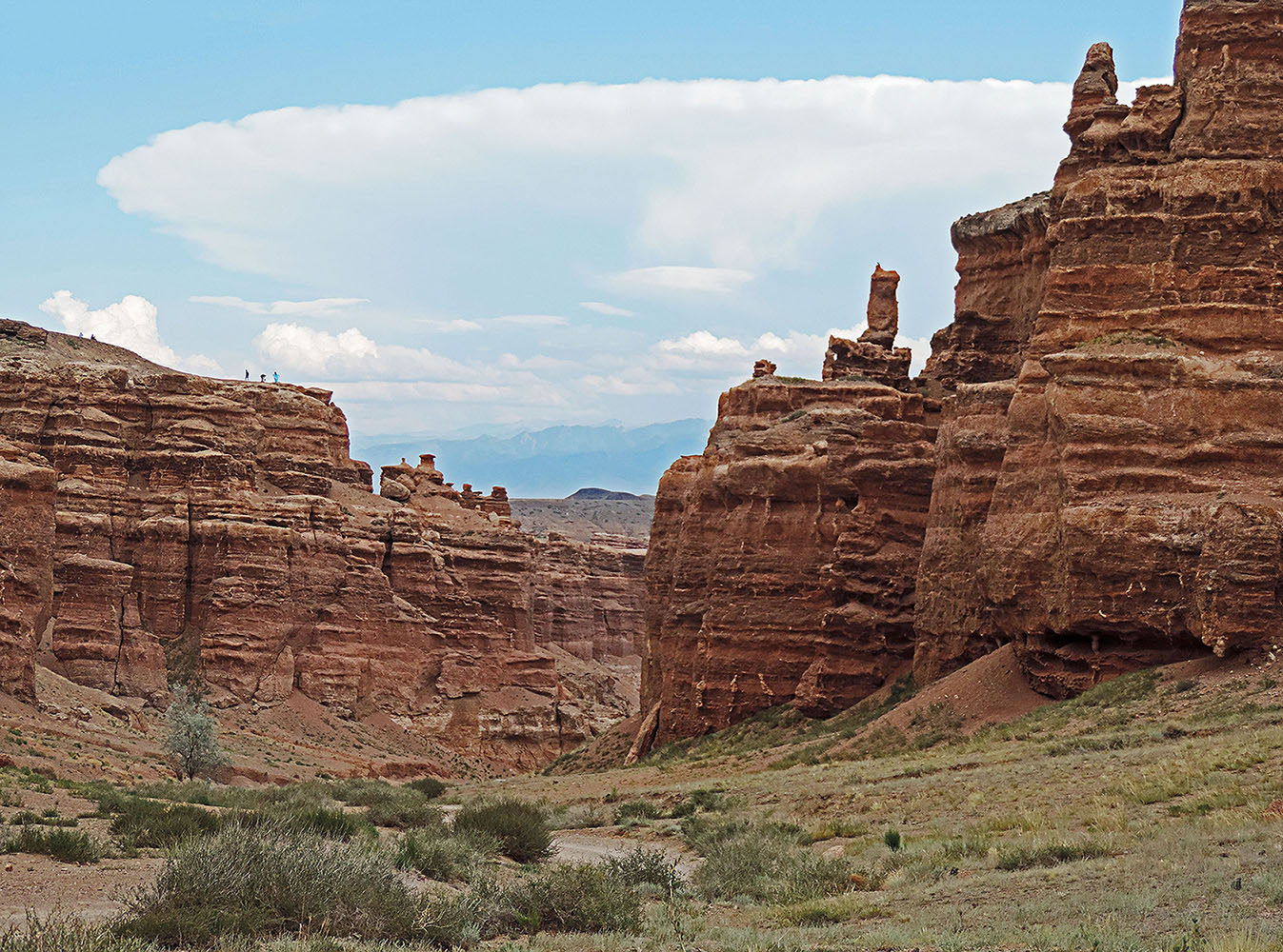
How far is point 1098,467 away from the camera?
1431 inches

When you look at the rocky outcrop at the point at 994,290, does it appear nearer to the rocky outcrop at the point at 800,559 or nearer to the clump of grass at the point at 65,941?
the rocky outcrop at the point at 800,559

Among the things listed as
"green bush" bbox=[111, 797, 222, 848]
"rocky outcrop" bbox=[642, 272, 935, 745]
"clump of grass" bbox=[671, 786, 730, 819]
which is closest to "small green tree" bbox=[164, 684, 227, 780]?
"rocky outcrop" bbox=[642, 272, 935, 745]

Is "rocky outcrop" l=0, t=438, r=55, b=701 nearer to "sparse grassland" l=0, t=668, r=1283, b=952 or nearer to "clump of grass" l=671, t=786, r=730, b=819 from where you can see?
"sparse grassland" l=0, t=668, r=1283, b=952

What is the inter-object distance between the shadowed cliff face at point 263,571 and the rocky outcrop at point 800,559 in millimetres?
22724

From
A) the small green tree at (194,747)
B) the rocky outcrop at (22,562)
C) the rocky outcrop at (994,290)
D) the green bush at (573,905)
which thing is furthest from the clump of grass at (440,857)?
the rocky outcrop at (994,290)

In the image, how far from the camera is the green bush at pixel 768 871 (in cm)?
2080

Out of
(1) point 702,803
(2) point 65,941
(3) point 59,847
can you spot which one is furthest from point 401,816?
(2) point 65,941

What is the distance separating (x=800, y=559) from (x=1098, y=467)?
1711cm

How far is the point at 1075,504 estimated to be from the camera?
36.3 metres

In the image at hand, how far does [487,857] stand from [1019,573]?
18327mm

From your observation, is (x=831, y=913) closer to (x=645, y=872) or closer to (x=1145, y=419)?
(x=645, y=872)

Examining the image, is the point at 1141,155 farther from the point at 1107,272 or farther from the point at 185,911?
the point at 185,911

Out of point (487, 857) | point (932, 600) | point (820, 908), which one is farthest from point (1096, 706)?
point (820, 908)

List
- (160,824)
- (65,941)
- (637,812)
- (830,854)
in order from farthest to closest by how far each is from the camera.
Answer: (637,812) < (830,854) < (160,824) < (65,941)
